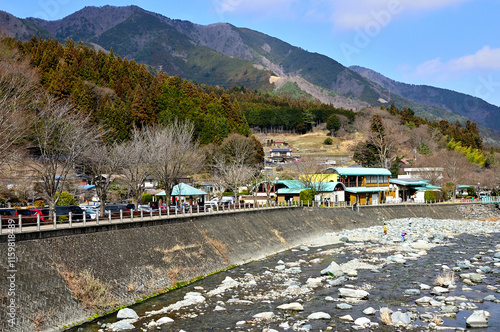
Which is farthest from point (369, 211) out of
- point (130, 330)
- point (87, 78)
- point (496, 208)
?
point (87, 78)

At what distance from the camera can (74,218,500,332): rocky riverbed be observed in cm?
1780

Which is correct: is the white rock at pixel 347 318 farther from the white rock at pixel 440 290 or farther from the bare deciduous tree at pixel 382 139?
the bare deciduous tree at pixel 382 139

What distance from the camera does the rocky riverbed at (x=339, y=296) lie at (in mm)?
17797

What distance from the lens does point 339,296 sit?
878 inches

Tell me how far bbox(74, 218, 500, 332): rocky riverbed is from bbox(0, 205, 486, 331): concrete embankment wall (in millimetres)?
1105

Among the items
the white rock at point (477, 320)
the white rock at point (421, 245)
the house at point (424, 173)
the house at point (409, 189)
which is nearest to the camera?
the white rock at point (477, 320)

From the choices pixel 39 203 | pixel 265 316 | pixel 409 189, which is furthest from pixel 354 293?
pixel 409 189

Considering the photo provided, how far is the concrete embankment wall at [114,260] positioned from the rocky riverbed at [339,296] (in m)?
1.11

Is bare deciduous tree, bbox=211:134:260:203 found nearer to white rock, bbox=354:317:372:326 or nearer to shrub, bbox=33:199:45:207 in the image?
shrub, bbox=33:199:45:207

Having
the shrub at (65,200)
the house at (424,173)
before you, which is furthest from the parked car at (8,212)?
the house at (424,173)

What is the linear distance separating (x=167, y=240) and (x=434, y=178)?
7686cm

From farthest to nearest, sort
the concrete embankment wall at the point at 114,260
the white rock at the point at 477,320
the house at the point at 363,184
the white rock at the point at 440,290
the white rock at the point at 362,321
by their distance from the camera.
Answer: the house at the point at 363,184 → the white rock at the point at 440,290 → the white rock at the point at 362,321 → the white rock at the point at 477,320 → the concrete embankment wall at the point at 114,260

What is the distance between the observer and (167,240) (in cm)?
2741

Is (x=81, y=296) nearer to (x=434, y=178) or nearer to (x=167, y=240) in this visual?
(x=167, y=240)
